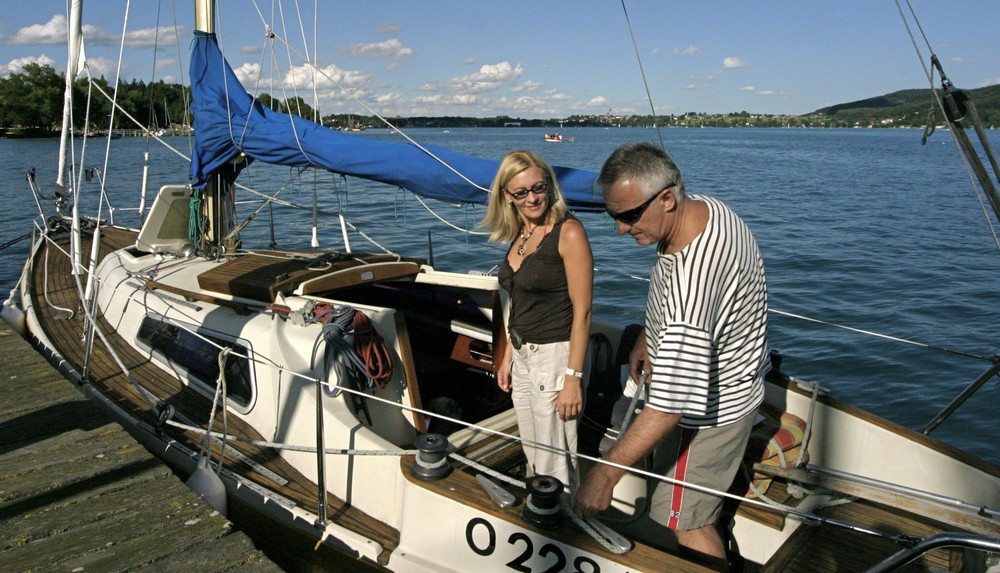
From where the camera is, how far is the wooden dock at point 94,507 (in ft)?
10.6

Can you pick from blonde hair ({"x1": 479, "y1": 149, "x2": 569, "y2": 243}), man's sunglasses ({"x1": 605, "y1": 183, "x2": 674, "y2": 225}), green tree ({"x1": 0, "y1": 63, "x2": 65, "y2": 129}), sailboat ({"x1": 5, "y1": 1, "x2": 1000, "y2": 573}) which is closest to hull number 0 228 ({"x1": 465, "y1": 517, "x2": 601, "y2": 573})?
sailboat ({"x1": 5, "y1": 1, "x2": 1000, "y2": 573})

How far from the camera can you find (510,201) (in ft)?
10.8

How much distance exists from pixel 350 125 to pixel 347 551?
6398mm

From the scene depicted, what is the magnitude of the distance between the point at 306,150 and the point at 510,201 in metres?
2.82

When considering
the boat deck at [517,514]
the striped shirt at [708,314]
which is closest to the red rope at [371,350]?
the boat deck at [517,514]

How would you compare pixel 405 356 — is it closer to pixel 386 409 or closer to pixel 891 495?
pixel 386 409

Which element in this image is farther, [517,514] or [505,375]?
[505,375]

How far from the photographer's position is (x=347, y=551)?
3.75 m

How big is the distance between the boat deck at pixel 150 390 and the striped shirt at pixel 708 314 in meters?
1.96

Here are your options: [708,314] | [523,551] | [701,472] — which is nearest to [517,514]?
[523,551]

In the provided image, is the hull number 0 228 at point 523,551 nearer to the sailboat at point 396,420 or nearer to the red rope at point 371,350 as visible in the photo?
the sailboat at point 396,420

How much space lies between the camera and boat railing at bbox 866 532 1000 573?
2.07 m

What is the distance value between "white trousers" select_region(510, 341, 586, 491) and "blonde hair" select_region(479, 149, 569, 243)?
1.81ft

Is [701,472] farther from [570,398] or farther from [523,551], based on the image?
[523,551]
